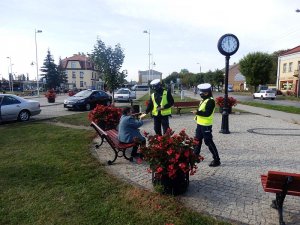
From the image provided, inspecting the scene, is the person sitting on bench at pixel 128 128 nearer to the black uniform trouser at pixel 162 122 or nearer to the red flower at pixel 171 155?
the black uniform trouser at pixel 162 122

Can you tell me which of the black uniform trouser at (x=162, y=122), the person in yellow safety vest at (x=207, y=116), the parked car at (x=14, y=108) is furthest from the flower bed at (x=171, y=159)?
the parked car at (x=14, y=108)

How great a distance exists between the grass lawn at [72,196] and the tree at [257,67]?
5073 centimetres

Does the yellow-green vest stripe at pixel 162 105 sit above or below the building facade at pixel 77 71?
below

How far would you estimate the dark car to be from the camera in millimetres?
20047

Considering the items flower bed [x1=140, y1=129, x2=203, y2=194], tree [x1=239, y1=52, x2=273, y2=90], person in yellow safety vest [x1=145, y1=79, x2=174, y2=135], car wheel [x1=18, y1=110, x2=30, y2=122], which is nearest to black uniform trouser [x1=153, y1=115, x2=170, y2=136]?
person in yellow safety vest [x1=145, y1=79, x2=174, y2=135]

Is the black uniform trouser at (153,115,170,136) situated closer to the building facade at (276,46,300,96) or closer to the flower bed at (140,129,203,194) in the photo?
the flower bed at (140,129,203,194)

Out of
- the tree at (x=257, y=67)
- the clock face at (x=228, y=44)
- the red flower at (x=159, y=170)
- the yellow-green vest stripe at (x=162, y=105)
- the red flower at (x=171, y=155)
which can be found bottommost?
the red flower at (x=159, y=170)

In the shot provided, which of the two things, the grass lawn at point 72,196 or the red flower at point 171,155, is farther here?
the red flower at point 171,155

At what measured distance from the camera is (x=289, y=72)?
49.2m

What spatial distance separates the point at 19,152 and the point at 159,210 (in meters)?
4.79

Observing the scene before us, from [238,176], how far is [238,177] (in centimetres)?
6

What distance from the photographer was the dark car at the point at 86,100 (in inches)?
789

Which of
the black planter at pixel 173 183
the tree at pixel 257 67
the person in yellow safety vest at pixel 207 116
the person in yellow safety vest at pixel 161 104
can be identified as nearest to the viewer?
the black planter at pixel 173 183

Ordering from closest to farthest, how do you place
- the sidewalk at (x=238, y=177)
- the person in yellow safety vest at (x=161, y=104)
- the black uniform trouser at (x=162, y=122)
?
the sidewalk at (x=238, y=177) < the person in yellow safety vest at (x=161, y=104) < the black uniform trouser at (x=162, y=122)
